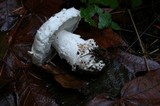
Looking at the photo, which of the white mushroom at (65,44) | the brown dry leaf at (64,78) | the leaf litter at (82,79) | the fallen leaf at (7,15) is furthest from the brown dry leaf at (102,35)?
the fallen leaf at (7,15)

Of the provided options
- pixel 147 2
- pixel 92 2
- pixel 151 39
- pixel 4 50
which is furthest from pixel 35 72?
pixel 147 2

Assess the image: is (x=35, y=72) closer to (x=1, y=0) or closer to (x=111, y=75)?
(x=111, y=75)

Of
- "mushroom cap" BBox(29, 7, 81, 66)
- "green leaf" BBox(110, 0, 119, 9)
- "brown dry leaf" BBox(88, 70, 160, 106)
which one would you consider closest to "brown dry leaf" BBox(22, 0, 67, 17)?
"mushroom cap" BBox(29, 7, 81, 66)

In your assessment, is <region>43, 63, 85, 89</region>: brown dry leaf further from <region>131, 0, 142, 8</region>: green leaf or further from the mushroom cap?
<region>131, 0, 142, 8</region>: green leaf

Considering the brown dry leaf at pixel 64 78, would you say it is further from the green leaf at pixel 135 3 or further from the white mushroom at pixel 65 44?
the green leaf at pixel 135 3

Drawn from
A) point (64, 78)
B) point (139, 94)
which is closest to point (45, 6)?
point (64, 78)

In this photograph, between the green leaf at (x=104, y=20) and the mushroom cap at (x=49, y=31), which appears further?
the green leaf at (x=104, y=20)

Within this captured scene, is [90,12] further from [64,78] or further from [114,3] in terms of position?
[64,78]
